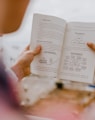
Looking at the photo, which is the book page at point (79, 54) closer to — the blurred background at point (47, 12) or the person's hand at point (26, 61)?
the person's hand at point (26, 61)

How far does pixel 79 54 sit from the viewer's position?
1173 millimetres

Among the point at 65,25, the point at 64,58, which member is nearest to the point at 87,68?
the point at 64,58

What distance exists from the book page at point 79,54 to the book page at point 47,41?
0.12 feet

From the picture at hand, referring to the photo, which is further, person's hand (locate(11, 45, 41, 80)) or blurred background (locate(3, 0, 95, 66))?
blurred background (locate(3, 0, 95, 66))

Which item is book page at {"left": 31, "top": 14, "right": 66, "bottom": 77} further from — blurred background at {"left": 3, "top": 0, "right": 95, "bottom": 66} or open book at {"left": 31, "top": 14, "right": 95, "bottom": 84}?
blurred background at {"left": 3, "top": 0, "right": 95, "bottom": 66}

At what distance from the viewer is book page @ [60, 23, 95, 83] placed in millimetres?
1159

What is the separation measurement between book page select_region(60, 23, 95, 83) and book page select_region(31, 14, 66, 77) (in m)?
0.04

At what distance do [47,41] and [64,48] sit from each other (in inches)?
3.3

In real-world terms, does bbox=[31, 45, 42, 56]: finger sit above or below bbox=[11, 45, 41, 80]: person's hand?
above

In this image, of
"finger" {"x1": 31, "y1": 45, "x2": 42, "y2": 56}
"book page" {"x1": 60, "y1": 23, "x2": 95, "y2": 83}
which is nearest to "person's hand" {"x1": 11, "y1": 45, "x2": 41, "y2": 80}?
"finger" {"x1": 31, "y1": 45, "x2": 42, "y2": 56}

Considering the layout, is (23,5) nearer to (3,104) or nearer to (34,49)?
(3,104)

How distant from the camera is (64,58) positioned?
119 cm

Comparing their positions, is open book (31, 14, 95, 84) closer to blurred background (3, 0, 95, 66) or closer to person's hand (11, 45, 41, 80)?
person's hand (11, 45, 41, 80)

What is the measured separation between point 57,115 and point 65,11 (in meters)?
0.65
